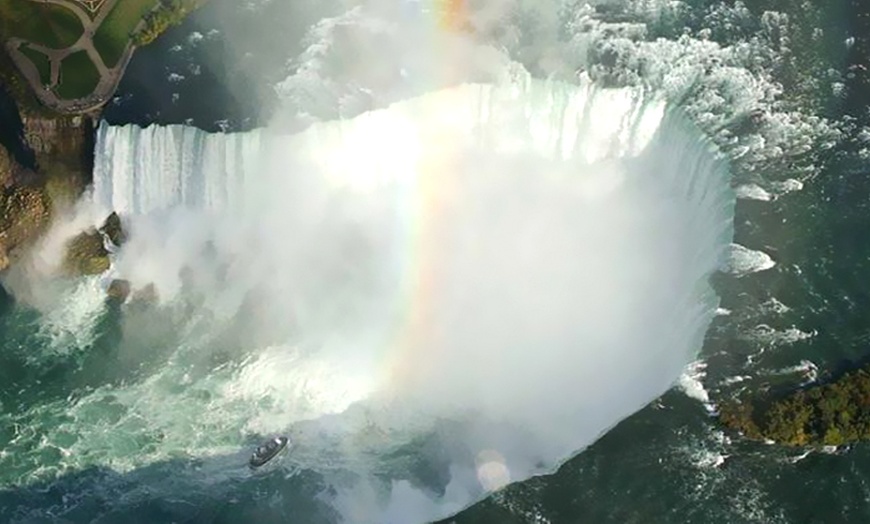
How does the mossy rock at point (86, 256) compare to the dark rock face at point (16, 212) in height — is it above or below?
below

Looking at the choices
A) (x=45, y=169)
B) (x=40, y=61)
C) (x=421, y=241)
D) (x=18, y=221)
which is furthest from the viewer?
(x=40, y=61)

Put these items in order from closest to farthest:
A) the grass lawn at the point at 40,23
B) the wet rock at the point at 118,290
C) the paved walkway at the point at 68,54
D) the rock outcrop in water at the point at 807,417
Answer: the rock outcrop in water at the point at 807,417
the wet rock at the point at 118,290
the paved walkway at the point at 68,54
the grass lawn at the point at 40,23

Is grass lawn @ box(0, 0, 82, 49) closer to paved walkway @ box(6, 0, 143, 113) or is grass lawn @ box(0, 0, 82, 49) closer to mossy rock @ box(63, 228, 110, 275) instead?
paved walkway @ box(6, 0, 143, 113)

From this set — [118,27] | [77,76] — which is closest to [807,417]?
[77,76]

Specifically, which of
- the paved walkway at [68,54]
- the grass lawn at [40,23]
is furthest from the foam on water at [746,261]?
the grass lawn at [40,23]

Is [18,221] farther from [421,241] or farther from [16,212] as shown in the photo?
[421,241]

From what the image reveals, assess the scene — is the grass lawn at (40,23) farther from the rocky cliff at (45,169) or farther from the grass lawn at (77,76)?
the rocky cliff at (45,169)

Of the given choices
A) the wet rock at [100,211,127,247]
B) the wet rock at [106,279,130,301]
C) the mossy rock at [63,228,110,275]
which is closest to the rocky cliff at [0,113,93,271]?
the mossy rock at [63,228,110,275]
